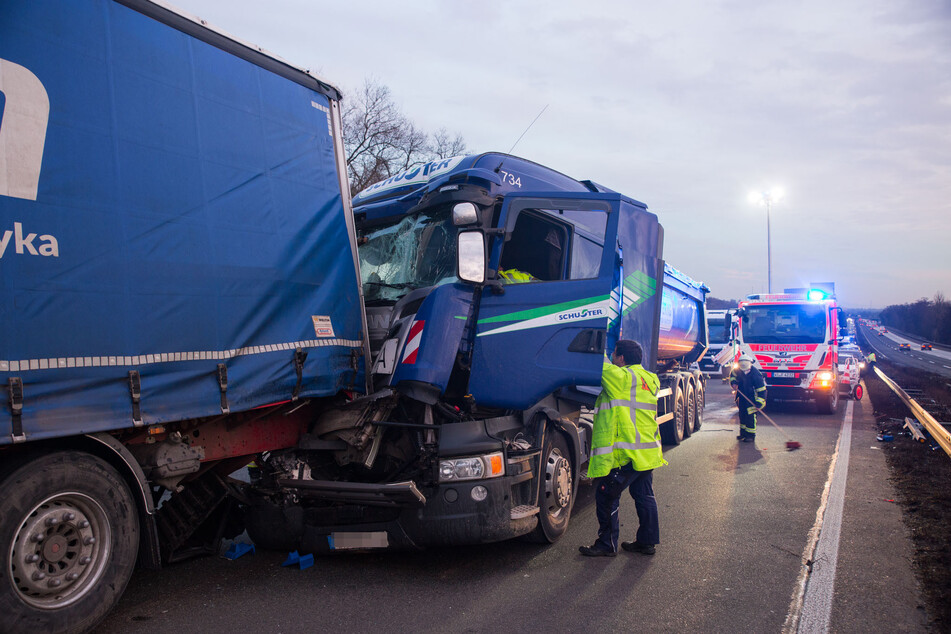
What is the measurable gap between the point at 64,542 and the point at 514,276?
3.66 metres


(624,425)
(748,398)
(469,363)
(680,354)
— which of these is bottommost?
(748,398)

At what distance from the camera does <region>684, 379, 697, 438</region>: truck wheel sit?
12102 mm

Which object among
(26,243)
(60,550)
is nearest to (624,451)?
(60,550)

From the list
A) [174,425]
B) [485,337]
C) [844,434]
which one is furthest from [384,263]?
[844,434]

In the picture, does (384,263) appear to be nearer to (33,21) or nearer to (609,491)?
(609,491)

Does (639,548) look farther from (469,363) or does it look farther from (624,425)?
(469,363)

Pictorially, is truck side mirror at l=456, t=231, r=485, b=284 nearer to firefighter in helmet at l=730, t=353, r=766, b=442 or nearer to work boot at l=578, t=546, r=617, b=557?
work boot at l=578, t=546, r=617, b=557

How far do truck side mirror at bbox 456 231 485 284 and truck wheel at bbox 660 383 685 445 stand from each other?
21.6 ft

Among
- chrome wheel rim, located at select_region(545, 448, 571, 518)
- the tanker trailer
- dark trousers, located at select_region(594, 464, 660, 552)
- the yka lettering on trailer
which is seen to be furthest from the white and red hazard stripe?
the tanker trailer

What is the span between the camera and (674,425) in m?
11.2

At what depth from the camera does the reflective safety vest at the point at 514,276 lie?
220 inches

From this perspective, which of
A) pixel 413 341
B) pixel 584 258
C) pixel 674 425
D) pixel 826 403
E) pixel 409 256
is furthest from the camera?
pixel 826 403

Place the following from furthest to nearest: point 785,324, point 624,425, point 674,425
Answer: point 785,324, point 674,425, point 624,425

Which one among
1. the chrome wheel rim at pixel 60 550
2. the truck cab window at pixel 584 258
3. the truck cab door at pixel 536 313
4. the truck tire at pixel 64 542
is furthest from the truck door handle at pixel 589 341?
the chrome wheel rim at pixel 60 550
